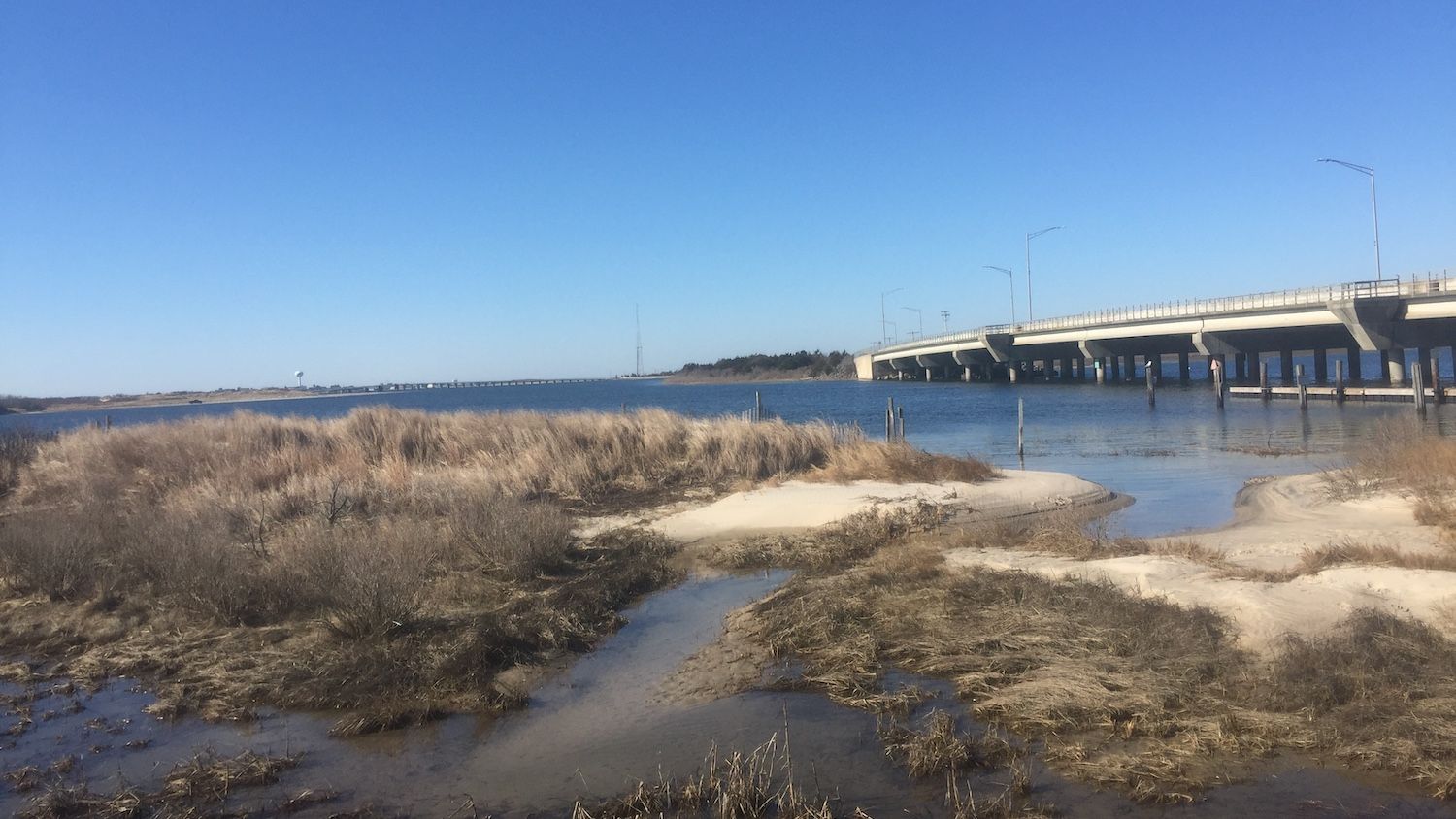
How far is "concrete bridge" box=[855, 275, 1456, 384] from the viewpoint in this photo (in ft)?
156

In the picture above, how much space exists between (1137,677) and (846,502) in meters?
10.3

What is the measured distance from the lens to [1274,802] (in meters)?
6.08

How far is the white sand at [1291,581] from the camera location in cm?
890

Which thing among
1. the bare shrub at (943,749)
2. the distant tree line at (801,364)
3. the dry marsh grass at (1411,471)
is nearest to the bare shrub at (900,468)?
the dry marsh grass at (1411,471)

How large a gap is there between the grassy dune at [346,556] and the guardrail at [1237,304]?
1506 inches

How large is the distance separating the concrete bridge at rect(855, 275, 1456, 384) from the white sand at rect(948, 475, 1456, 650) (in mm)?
38000

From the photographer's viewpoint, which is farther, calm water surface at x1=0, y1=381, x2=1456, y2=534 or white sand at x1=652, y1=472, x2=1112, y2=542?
calm water surface at x1=0, y1=381, x2=1456, y2=534

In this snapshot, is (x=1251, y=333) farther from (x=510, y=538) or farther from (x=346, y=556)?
(x=346, y=556)

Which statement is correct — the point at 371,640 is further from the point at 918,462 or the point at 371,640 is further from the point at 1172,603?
the point at 918,462

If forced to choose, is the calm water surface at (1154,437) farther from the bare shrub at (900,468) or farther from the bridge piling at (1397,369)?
the bridge piling at (1397,369)

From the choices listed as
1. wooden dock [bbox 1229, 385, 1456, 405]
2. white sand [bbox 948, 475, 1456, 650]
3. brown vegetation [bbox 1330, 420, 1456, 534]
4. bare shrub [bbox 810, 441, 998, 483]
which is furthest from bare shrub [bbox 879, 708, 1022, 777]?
wooden dock [bbox 1229, 385, 1456, 405]

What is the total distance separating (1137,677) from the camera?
7914 millimetres

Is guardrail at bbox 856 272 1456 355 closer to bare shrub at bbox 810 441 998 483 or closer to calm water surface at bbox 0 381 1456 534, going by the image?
calm water surface at bbox 0 381 1456 534

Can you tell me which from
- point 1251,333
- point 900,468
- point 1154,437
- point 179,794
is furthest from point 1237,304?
point 179,794
